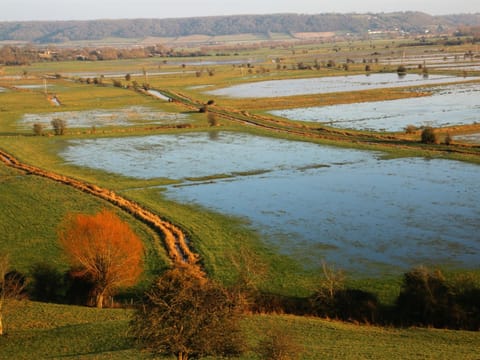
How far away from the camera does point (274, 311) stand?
814 inches

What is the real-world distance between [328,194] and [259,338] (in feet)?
57.3

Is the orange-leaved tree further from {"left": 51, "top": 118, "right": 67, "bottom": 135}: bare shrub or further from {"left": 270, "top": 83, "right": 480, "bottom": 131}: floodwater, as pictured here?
{"left": 51, "top": 118, "right": 67, "bottom": 135}: bare shrub

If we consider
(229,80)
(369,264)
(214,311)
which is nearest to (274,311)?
(369,264)

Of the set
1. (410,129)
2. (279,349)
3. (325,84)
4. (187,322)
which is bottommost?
(410,129)

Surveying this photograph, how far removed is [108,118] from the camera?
67.8m

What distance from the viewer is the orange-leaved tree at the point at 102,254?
2197cm

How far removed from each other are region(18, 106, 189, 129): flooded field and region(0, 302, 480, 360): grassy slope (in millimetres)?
44139

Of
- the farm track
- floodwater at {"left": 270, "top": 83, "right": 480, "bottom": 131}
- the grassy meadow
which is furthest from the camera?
floodwater at {"left": 270, "top": 83, "right": 480, "bottom": 131}

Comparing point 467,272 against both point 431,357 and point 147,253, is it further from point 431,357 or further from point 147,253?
point 147,253

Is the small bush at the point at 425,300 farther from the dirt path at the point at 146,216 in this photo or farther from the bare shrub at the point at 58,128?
the bare shrub at the point at 58,128

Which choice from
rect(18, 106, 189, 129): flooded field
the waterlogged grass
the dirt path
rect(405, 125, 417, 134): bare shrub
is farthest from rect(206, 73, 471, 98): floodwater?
the waterlogged grass

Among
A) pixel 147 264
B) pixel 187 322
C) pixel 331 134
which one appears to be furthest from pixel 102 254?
pixel 331 134

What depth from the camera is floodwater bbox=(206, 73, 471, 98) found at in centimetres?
8712

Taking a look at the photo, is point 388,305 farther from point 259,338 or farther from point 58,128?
point 58,128
